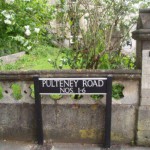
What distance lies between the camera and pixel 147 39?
14.3 ft

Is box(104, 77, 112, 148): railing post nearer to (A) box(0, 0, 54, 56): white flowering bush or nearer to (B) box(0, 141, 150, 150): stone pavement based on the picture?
(B) box(0, 141, 150, 150): stone pavement

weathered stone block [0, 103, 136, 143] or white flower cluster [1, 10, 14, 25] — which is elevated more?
white flower cluster [1, 10, 14, 25]

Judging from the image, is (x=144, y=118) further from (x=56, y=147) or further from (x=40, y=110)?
Answer: (x=40, y=110)

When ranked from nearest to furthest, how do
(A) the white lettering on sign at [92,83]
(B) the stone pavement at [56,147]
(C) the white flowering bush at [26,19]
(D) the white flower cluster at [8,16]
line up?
(A) the white lettering on sign at [92,83] < (B) the stone pavement at [56,147] < (D) the white flower cluster at [8,16] < (C) the white flowering bush at [26,19]

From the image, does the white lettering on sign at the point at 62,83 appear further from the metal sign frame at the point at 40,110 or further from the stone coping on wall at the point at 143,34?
the stone coping on wall at the point at 143,34

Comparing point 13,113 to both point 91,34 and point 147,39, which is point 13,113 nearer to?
point 91,34

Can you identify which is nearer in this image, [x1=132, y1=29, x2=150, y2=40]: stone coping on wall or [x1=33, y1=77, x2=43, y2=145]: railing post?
[x1=132, y1=29, x2=150, y2=40]: stone coping on wall

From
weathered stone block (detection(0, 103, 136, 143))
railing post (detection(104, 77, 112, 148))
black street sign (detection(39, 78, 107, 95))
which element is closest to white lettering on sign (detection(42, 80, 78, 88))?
black street sign (detection(39, 78, 107, 95))

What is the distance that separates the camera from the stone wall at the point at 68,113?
15.2 feet

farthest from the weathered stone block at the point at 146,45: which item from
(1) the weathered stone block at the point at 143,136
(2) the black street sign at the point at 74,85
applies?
(1) the weathered stone block at the point at 143,136

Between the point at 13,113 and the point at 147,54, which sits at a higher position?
the point at 147,54

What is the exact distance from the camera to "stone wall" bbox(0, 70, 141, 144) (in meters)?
4.64

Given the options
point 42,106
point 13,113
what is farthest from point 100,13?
point 13,113

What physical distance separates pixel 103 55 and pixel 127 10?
3.73 ft
